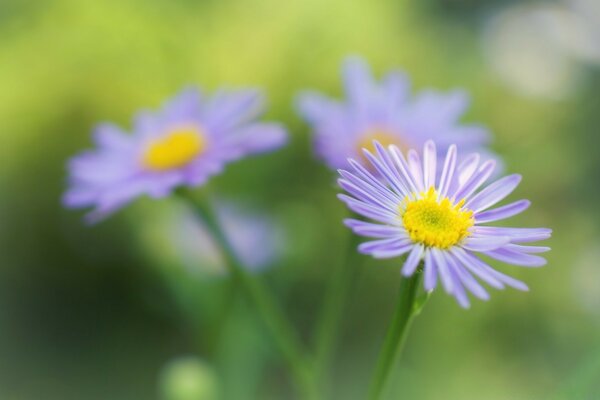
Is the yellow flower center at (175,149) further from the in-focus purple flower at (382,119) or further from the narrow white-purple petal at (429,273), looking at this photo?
the narrow white-purple petal at (429,273)

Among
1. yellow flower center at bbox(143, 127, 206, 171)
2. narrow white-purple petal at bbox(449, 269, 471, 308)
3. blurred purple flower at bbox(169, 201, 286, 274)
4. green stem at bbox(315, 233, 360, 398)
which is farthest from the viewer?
blurred purple flower at bbox(169, 201, 286, 274)

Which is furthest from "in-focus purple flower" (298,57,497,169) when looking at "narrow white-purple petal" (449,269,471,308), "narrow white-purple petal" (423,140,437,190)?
"narrow white-purple petal" (449,269,471,308)

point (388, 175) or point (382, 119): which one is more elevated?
point (382, 119)

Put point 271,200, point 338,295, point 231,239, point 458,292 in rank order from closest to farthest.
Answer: point 458,292 < point 338,295 < point 231,239 < point 271,200

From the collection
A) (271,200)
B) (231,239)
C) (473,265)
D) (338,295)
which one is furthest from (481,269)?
(271,200)

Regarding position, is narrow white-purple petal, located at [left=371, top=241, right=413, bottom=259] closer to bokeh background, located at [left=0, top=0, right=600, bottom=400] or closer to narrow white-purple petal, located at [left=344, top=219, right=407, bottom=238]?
narrow white-purple petal, located at [left=344, top=219, right=407, bottom=238]

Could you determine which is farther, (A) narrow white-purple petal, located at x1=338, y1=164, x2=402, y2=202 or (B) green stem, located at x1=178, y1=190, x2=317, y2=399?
(B) green stem, located at x1=178, y1=190, x2=317, y2=399

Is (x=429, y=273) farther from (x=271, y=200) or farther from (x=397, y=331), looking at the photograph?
(x=271, y=200)
